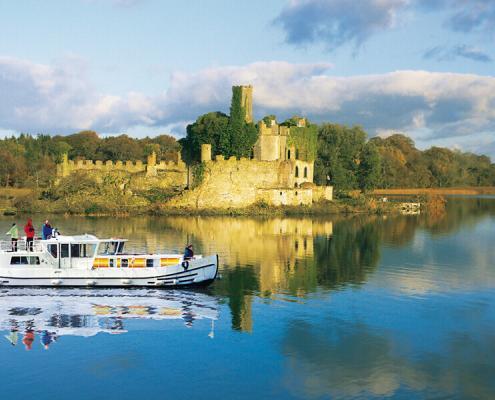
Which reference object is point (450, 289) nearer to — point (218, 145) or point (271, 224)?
point (271, 224)

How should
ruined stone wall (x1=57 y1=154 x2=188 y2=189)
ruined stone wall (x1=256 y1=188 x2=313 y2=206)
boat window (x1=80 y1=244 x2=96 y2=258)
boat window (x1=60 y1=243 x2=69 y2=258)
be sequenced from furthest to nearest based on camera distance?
A: ruined stone wall (x1=57 y1=154 x2=188 y2=189), ruined stone wall (x1=256 y1=188 x2=313 y2=206), boat window (x1=80 y1=244 x2=96 y2=258), boat window (x1=60 y1=243 x2=69 y2=258)

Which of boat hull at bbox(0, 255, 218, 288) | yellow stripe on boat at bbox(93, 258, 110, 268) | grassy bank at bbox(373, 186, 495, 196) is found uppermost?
grassy bank at bbox(373, 186, 495, 196)

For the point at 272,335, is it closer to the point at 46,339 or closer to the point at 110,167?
the point at 46,339

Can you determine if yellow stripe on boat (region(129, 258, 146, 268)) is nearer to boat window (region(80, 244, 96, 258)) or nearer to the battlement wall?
boat window (region(80, 244, 96, 258))

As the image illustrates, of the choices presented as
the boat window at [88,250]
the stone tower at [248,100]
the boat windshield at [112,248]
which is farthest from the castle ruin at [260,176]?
the boat window at [88,250]

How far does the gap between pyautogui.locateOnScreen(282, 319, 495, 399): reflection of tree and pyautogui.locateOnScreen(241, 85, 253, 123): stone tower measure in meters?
54.3

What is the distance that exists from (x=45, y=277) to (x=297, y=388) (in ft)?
47.8

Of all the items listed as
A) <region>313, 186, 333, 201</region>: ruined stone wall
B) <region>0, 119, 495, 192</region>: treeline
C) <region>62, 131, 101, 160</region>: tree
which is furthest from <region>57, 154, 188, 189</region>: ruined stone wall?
<region>62, 131, 101, 160</region>: tree

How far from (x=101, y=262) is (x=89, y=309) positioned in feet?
14.8

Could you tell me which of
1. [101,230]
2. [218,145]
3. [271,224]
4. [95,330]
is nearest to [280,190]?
[218,145]

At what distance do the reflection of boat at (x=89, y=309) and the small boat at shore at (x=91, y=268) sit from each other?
0.49 m

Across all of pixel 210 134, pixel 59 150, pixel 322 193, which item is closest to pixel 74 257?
pixel 210 134

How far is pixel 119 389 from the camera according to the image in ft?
51.8

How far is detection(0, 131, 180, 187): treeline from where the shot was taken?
95.0 m
